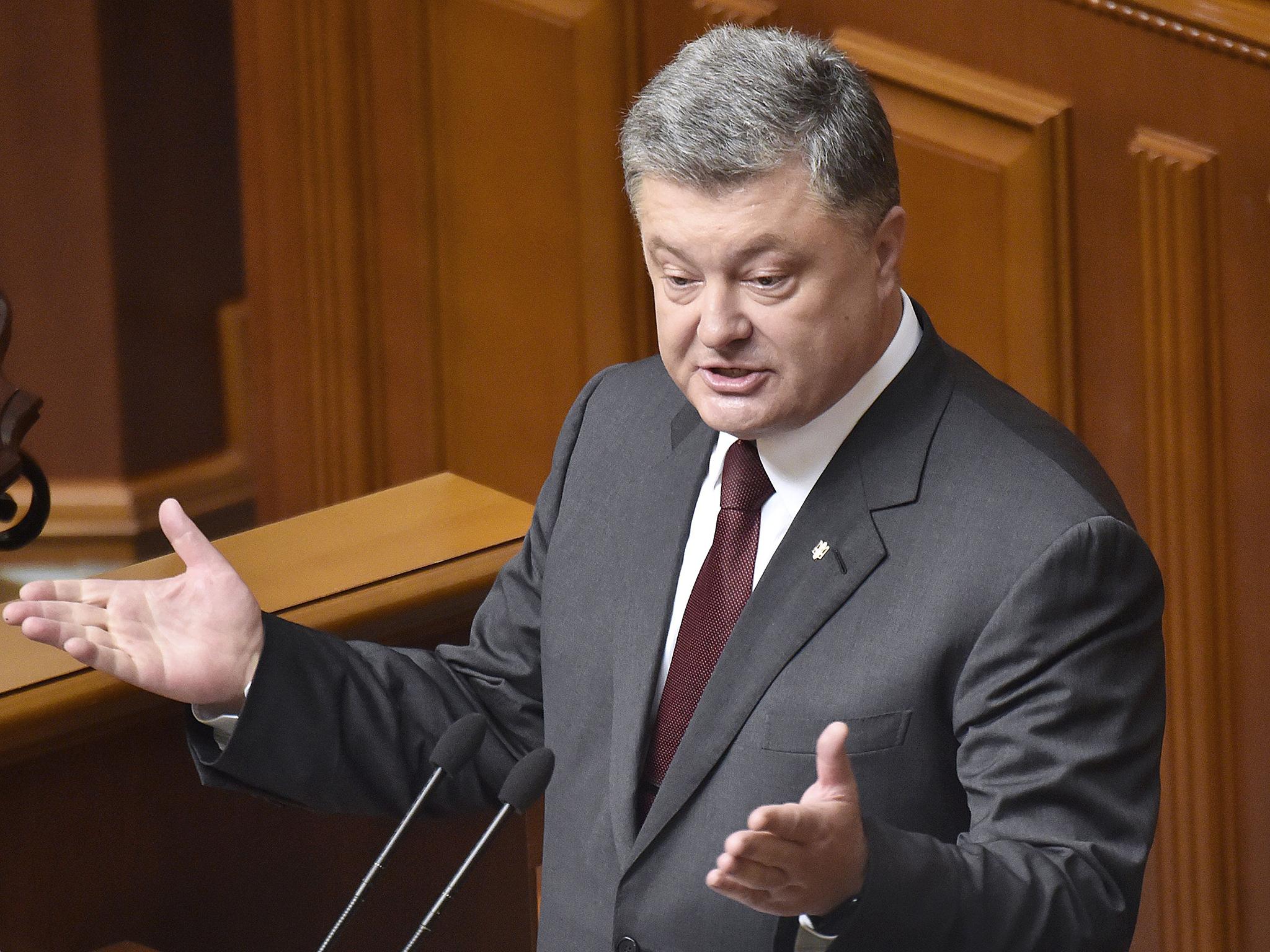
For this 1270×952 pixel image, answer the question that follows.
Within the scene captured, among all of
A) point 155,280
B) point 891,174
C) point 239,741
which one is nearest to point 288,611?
point 239,741

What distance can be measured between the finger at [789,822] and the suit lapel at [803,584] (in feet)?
0.96

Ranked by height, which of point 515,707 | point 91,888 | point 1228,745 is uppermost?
point 515,707

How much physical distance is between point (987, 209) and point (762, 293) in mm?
1485

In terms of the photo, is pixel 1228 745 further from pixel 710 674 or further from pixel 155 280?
pixel 155 280

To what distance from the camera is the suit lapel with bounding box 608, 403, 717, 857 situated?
1487mm

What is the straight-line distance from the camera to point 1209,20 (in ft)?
8.44

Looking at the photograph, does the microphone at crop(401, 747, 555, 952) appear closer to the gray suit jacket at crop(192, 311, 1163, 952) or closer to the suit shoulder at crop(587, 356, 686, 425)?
the gray suit jacket at crop(192, 311, 1163, 952)

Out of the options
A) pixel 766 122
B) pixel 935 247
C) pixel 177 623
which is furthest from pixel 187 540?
pixel 935 247

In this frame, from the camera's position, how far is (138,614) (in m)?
1.51

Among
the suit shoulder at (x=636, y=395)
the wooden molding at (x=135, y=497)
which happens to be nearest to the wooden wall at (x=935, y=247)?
the wooden molding at (x=135, y=497)

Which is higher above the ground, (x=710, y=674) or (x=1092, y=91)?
(x=1092, y=91)

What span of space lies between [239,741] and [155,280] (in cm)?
249

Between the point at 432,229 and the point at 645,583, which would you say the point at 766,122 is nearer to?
the point at 645,583

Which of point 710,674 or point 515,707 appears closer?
point 710,674
